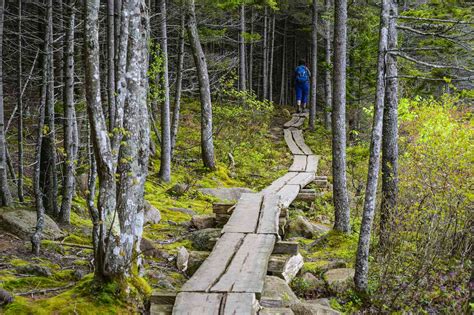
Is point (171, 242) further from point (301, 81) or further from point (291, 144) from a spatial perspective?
point (301, 81)

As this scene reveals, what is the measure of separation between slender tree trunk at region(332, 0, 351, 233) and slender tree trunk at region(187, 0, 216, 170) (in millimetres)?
6401

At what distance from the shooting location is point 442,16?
25.5ft

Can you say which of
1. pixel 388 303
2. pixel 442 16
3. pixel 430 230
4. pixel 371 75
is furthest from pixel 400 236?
pixel 371 75

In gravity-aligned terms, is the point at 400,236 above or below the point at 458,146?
below

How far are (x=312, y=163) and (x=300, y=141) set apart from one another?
15.2 feet

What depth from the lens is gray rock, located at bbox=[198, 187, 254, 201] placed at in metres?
14.1

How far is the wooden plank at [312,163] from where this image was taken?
54.3 ft

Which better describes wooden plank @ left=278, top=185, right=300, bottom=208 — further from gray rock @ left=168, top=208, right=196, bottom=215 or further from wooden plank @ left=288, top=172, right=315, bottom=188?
gray rock @ left=168, top=208, right=196, bottom=215

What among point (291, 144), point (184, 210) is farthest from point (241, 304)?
point (291, 144)

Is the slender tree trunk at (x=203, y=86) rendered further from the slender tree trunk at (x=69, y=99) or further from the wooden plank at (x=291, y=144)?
the slender tree trunk at (x=69, y=99)

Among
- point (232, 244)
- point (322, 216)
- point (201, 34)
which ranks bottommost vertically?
point (322, 216)

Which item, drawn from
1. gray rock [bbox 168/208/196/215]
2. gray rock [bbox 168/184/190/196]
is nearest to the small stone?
gray rock [bbox 168/208/196/215]

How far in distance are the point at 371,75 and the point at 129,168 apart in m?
15.6

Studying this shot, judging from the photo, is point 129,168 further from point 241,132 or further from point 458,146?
point 241,132
